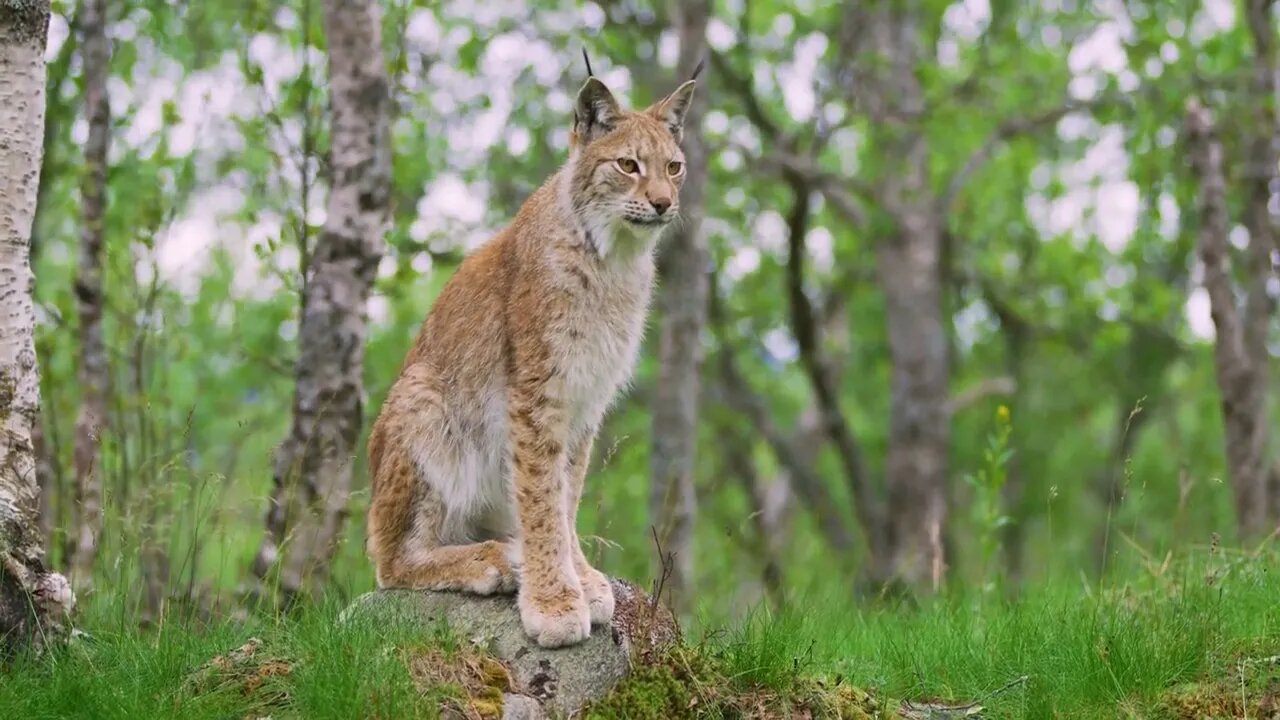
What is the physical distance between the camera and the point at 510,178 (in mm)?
14969

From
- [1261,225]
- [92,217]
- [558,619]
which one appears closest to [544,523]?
[558,619]

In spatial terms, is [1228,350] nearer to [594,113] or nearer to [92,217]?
[594,113]

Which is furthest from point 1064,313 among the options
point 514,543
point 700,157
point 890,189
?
point 514,543

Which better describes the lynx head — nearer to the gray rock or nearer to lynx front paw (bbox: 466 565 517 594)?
lynx front paw (bbox: 466 565 517 594)

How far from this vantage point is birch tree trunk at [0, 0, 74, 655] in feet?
16.0

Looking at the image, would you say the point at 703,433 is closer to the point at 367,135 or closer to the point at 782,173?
the point at 782,173

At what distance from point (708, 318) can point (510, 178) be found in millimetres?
3688

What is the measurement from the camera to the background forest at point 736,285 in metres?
7.00

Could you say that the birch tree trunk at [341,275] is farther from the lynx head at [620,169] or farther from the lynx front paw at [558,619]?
the lynx front paw at [558,619]

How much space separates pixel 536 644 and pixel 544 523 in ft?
1.55

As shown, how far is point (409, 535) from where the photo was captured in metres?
5.46

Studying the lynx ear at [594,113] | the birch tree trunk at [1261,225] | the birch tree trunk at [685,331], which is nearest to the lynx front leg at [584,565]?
the lynx ear at [594,113]

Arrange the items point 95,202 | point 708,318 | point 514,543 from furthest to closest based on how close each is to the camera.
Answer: point 708,318 < point 95,202 < point 514,543

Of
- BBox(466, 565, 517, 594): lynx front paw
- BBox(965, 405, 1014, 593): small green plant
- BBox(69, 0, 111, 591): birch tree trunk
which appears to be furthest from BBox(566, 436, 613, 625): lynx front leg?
BBox(69, 0, 111, 591): birch tree trunk
